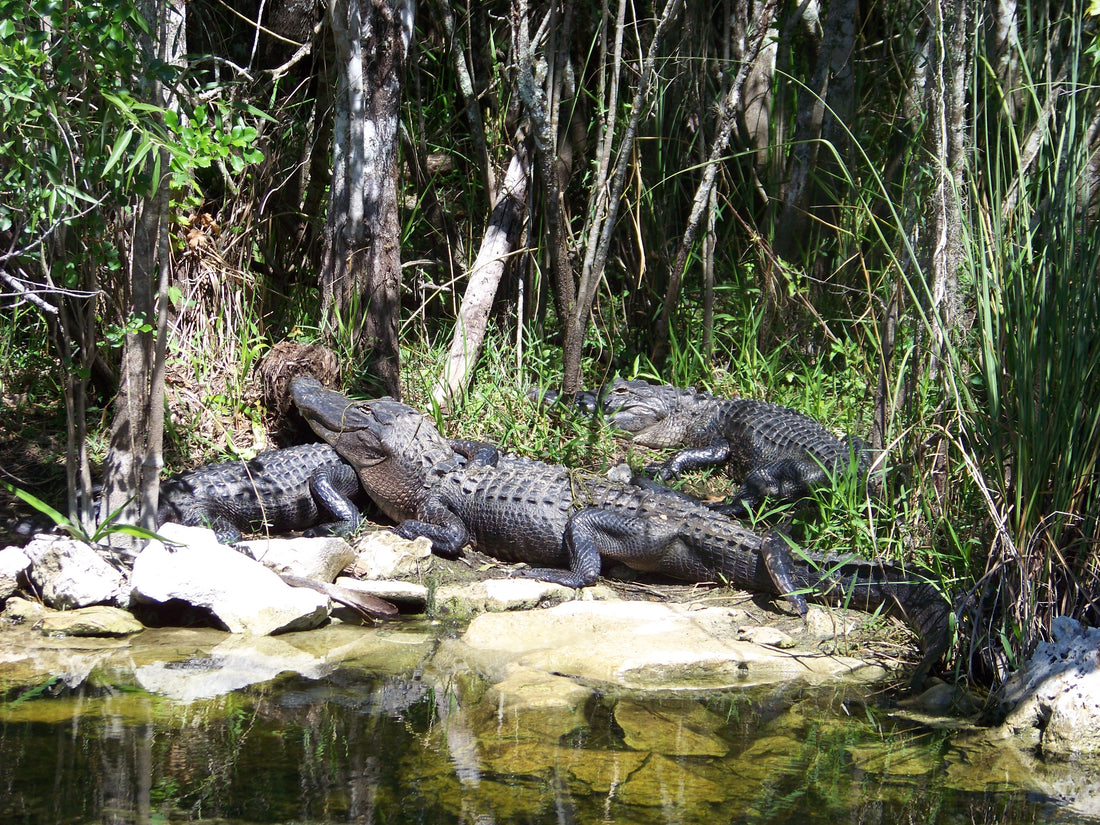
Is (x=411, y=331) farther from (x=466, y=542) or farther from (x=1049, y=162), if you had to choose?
(x=1049, y=162)

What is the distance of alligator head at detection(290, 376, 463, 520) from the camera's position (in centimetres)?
520

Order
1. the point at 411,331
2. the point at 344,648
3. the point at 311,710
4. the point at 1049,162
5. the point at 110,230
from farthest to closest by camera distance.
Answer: the point at 411,331
the point at 110,230
the point at 344,648
the point at 1049,162
the point at 311,710

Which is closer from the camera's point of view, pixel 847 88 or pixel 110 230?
pixel 110 230

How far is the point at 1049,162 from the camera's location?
10.6 ft

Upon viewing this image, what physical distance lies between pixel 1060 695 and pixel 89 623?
131 inches

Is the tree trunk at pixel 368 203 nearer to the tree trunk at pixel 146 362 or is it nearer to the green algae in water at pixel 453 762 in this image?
the tree trunk at pixel 146 362

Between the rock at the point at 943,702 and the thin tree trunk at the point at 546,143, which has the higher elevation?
the thin tree trunk at the point at 546,143

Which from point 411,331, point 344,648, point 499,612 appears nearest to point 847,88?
point 411,331

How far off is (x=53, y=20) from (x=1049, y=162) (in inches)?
128

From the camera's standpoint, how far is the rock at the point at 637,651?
11.4ft

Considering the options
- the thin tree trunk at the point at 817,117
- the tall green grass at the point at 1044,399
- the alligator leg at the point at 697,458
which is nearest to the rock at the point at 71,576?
the alligator leg at the point at 697,458

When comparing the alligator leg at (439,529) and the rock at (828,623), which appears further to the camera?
the alligator leg at (439,529)

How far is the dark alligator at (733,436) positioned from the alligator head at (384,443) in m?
0.93

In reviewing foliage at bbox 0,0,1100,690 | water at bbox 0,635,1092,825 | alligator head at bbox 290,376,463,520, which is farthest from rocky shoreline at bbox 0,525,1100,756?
alligator head at bbox 290,376,463,520
